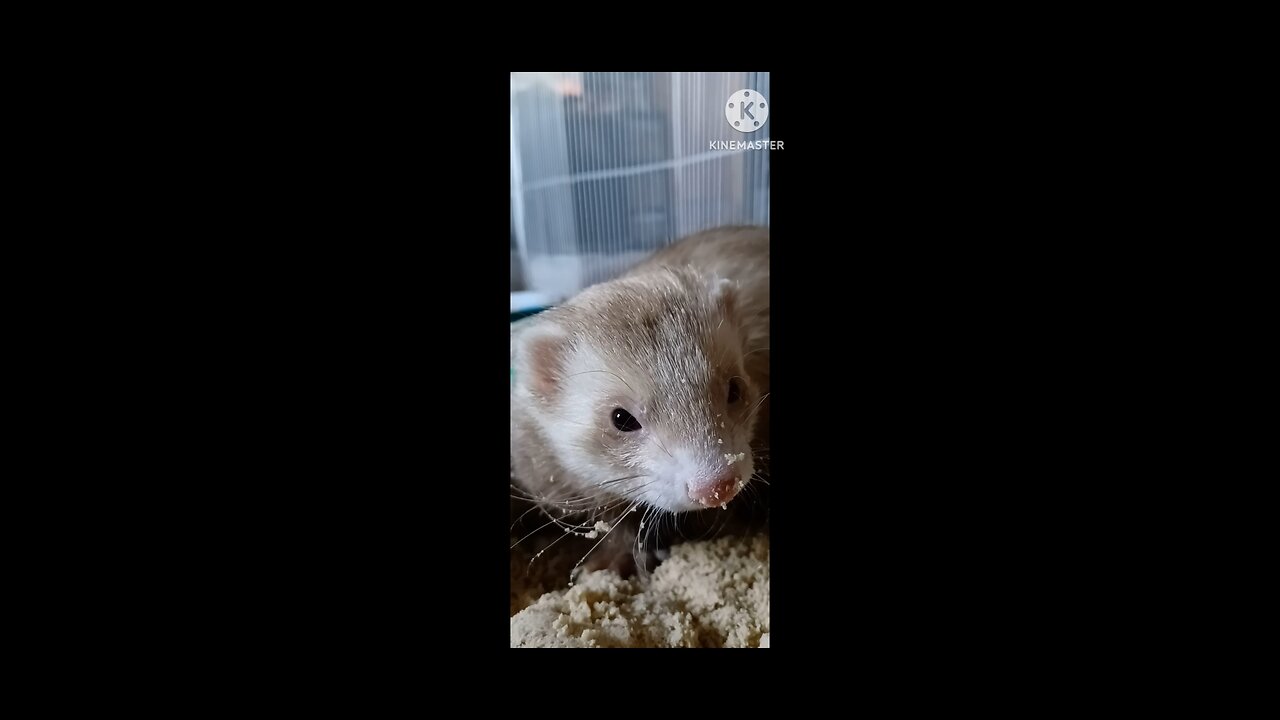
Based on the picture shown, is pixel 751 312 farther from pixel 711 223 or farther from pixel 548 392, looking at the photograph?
pixel 548 392

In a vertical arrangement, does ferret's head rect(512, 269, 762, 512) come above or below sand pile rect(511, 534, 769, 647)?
above

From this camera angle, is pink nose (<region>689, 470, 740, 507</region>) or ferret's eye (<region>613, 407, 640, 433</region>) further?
ferret's eye (<region>613, 407, 640, 433</region>)

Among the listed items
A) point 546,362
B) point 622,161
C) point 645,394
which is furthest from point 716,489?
point 622,161

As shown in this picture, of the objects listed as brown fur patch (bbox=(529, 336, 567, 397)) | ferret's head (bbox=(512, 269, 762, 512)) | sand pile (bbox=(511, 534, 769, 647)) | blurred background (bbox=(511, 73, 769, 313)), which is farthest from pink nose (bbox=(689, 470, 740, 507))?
blurred background (bbox=(511, 73, 769, 313))

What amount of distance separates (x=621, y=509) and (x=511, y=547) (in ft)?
0.80

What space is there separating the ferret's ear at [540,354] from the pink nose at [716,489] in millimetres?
343

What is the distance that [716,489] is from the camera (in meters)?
1.30

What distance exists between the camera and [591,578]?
1421 millimetres

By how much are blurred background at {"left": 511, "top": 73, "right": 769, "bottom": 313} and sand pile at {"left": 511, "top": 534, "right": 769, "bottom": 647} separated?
538 millimetres

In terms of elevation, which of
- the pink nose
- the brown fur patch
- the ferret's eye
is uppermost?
the brown fur patch

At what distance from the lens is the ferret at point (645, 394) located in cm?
135

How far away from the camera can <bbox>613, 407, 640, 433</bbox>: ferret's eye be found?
55.3 inches

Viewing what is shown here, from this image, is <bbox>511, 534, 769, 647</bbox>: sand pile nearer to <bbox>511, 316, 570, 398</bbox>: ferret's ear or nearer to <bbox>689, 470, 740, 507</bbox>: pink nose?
<bbox>689, 470, 740, 507</bbox>: pink nose

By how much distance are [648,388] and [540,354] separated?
0.22 m
